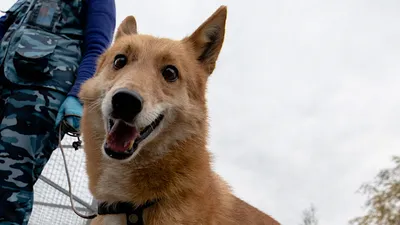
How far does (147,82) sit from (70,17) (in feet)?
3.64

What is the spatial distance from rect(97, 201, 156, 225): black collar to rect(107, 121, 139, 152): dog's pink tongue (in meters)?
0.35

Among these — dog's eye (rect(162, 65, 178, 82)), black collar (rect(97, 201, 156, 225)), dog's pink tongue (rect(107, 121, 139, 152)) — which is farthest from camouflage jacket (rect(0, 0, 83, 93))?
black collar (rect(97, 201, 156, 225))

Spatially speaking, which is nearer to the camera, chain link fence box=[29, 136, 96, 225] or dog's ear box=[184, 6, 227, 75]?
dog's ear box=[184, 6, 227, 75]

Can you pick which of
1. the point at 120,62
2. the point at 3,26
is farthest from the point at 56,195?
the point at 120,62

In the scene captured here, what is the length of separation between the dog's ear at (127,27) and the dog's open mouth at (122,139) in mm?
1174

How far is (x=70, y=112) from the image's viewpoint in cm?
291

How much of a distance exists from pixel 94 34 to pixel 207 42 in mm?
878

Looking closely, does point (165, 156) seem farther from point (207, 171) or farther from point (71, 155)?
point (71, 155)

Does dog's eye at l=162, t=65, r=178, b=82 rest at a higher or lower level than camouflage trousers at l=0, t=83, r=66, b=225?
higher

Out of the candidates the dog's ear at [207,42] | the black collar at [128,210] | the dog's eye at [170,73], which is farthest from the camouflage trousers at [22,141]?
the dog's ear at [207,42]

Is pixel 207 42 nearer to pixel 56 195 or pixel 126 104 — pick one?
pixel 126 104

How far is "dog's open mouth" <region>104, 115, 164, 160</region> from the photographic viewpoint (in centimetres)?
241

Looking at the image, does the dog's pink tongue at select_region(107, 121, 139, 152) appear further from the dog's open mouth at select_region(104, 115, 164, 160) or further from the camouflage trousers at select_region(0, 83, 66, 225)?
the camouflage trousers at select_region(0, 83, 66, 225)

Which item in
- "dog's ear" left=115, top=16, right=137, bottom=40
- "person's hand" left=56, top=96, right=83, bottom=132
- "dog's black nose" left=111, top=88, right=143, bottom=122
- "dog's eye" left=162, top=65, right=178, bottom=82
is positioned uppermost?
"dog's ear" left=115, top=16, right=137, bottom=40
